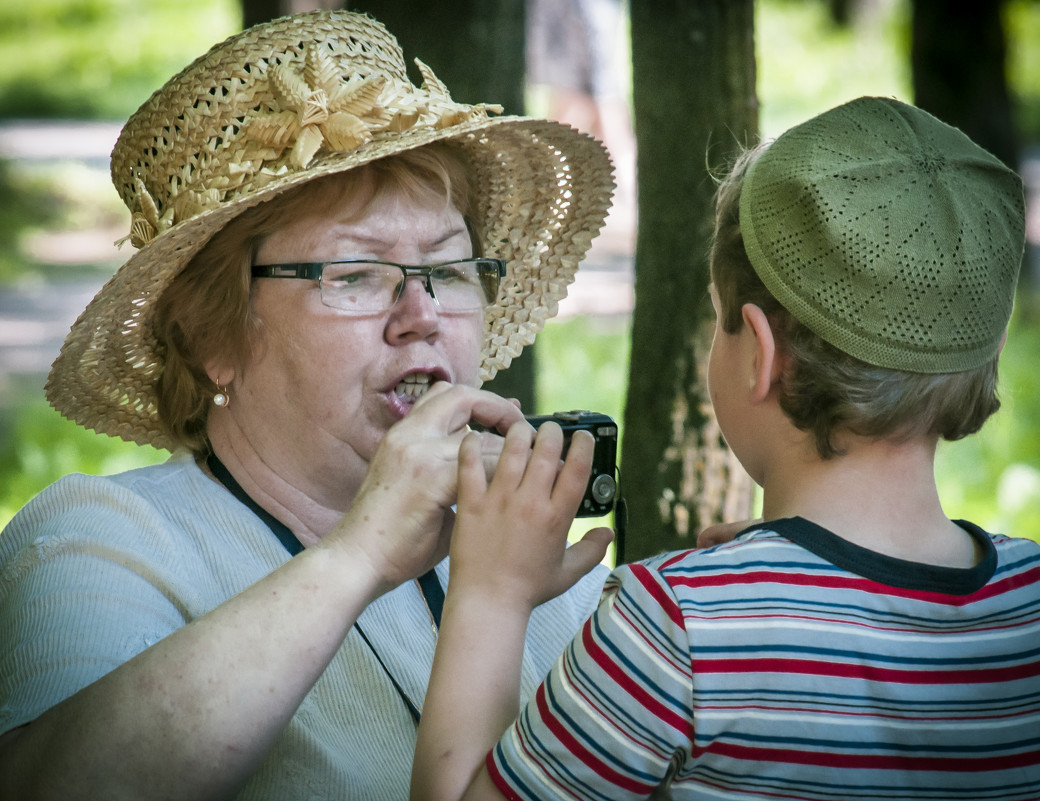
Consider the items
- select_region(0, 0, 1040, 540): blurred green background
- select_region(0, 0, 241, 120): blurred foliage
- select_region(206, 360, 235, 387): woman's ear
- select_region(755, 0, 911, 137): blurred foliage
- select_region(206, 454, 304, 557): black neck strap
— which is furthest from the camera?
select_region(0, 0, 241, 120): blurred foliage

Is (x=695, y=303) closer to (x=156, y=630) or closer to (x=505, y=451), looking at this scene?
(x=505, y=451)

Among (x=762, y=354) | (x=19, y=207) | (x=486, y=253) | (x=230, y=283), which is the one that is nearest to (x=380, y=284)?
(x=230, y=283)

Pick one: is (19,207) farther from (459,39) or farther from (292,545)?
(292,545)

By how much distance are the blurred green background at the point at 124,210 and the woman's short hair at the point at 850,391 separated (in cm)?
266

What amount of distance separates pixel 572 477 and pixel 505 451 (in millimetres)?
121

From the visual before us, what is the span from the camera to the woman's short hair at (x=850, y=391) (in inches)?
67.1

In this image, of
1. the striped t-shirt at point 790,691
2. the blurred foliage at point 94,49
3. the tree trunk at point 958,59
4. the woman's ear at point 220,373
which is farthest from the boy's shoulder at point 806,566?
the blurred foliage at point 94,49

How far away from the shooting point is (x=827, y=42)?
16.9 m

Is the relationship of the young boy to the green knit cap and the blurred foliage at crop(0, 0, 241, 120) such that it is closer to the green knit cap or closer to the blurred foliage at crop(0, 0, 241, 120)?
the green knit cap

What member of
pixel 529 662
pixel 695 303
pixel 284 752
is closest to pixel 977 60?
pixel 695 303

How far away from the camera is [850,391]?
5.59 feet

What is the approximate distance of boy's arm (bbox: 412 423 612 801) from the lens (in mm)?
1699

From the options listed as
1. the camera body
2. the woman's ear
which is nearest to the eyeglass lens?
the woman's ear

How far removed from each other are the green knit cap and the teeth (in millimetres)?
842
